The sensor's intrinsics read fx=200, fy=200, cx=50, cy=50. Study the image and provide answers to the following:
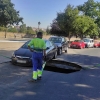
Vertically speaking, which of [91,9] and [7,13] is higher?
[91,9]

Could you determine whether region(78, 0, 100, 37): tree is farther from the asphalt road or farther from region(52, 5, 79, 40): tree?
the asphalt road

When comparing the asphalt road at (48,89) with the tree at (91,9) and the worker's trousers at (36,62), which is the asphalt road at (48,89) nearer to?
the worker's trousers at (36,62)

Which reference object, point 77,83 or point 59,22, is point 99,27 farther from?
point 77,83

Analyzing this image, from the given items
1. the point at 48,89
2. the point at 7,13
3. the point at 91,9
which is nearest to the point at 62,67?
the point at 48,89

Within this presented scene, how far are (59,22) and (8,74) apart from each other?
92.5 ft

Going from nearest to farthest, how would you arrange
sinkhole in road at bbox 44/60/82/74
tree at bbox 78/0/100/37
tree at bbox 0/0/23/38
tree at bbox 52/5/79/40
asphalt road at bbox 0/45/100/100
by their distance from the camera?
asphalt road at bbox 0/45/100/100, sinkhole in road at bbox 44/60/82/74, tree at bbox 0/0/23/38, tree at bbox 52/5/79/40, tree at bbox 78/0/100/37

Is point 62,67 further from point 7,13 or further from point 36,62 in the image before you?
point 7,13

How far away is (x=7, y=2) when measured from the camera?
33.8 m

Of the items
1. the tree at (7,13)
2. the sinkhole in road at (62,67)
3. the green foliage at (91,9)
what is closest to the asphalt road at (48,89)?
the sinkhole in road at (62,67)

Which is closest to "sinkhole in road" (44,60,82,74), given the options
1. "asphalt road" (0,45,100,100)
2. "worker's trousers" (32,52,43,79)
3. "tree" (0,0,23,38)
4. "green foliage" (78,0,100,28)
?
"asphalt road" (0,45,100,100)

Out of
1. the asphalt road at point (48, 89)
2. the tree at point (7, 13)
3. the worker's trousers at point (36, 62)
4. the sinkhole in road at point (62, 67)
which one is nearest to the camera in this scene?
the asphalt road at point (48, 89)

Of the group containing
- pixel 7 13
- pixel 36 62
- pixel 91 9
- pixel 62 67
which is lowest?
pixel 62 67

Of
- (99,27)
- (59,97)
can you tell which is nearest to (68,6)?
(99,27)

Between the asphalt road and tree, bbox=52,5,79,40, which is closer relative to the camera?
the asphalt road
